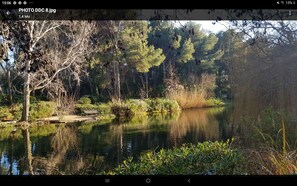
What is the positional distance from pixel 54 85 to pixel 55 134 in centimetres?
73

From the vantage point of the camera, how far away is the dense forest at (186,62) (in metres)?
1.95

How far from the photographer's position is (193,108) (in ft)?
13.4

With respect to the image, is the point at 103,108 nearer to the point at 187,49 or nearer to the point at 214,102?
the point at 214,102

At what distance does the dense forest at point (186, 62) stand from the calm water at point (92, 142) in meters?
0.30

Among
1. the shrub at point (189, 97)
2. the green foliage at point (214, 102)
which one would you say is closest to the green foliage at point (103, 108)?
the shrub at point (189, 97)

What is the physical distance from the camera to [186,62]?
2.81 m

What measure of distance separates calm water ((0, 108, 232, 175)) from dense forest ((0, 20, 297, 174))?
0.30m

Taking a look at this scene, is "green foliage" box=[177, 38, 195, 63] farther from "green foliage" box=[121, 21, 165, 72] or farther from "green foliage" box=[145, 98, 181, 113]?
"green foliage" box=[145, 98, 181, 113]

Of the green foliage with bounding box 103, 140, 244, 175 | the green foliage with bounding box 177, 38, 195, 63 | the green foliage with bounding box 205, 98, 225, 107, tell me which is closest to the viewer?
the green foliage with bounding box 103, 140, 244, 175

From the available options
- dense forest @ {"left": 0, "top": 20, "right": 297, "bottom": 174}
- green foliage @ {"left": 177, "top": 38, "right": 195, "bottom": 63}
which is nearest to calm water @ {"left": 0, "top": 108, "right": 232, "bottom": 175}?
dense forest @ {"left": 0, "top": 20, "right": 297, "bottom": 174}

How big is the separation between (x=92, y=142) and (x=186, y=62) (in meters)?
2.24

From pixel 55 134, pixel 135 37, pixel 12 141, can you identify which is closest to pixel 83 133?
pixel 55 134

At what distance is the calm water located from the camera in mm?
3271
